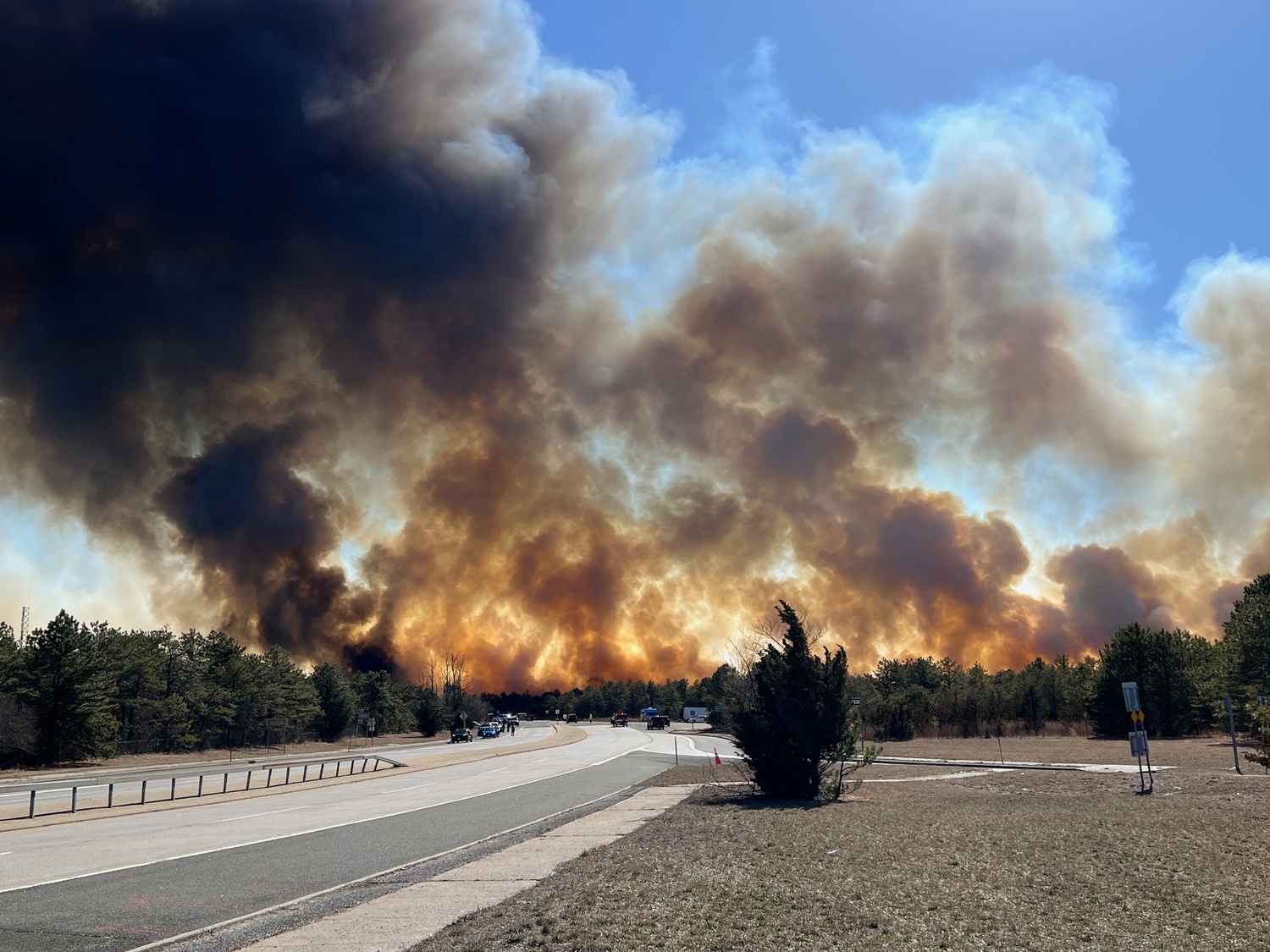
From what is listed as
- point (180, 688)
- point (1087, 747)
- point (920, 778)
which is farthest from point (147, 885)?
point (180, 688)

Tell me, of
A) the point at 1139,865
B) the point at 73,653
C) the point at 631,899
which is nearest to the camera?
the point at 631,899

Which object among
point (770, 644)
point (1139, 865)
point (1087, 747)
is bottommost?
point (1087, 747)

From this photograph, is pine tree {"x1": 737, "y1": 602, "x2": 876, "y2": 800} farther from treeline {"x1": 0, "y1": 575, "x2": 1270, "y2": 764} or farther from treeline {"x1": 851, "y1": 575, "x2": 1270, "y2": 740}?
treeline {"x1": 851, "y1": 575, "x2": 1270, "y2": 740}

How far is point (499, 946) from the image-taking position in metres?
9.42

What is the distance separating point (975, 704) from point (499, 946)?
7537 cm

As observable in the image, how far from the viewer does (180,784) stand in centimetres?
4075

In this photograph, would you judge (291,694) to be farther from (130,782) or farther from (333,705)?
(130,782)

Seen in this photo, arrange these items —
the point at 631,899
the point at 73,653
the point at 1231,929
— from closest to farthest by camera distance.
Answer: the point at 1231,929, the point at 631,899, the point at 73,653

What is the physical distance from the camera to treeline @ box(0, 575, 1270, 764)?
57969 mm

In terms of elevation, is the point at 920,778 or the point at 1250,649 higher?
the point at 1250,649

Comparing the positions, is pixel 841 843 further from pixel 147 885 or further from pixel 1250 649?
pixel 1250 649

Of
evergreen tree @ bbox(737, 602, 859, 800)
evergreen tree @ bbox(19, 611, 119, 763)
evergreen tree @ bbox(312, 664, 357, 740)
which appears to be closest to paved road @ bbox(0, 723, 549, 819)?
evergreen tree @ bbox(19, 611, 119, 763)

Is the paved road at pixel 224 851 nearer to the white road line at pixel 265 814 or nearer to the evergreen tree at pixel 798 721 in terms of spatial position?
the white road line at pixel 265 814

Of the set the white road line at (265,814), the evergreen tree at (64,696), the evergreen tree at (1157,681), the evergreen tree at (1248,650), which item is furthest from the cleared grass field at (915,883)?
the evergreen tree at (64,696)
